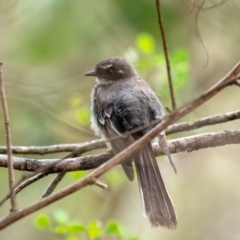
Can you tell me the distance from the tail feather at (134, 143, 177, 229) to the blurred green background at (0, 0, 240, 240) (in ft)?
7.76

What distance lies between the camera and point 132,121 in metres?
4.61

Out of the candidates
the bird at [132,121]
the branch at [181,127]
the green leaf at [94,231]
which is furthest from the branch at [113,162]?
the green leaf at [94,231]

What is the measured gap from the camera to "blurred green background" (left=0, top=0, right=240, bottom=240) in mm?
7238

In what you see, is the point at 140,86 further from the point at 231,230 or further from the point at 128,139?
the point at 231,230

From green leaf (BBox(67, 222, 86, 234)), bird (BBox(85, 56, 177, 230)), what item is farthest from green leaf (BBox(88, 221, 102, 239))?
bird (BBox(85, 56, 177, 230))

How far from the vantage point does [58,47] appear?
26.6ft

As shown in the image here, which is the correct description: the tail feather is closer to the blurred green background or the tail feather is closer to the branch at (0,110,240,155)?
the branch at (0,110,240,155)

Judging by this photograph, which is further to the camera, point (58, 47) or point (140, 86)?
point (58, 47)

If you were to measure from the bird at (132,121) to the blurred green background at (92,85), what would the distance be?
1185 millimetres

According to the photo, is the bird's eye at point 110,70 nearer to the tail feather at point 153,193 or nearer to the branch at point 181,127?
the branch at point 181,127

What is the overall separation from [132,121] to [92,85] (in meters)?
3.08

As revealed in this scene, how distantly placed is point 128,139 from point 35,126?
3.34 meters

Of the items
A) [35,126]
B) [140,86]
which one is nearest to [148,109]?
[140,86]

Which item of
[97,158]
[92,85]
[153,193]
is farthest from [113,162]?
[92,85]
